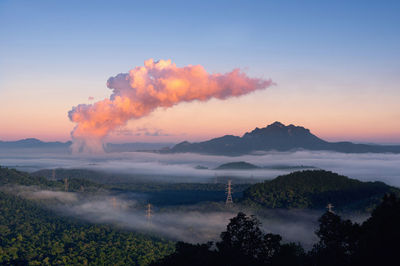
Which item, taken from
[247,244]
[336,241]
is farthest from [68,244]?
[336,241]

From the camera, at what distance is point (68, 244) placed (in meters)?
126

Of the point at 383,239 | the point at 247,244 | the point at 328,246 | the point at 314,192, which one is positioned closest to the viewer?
the point at 383,239

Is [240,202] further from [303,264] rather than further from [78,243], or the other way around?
[303,264]

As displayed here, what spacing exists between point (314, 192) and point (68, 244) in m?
125

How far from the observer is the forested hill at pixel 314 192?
566 feet

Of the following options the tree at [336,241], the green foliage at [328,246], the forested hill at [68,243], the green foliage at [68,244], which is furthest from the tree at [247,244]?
the green foliage at [68,244]

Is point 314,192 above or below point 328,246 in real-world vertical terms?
below

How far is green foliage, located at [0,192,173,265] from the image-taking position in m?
108

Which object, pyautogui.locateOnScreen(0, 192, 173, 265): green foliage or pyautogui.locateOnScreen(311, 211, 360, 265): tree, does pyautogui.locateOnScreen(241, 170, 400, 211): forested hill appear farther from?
pyautogui.locateOnScreen(311, 211, 360, 265): tree

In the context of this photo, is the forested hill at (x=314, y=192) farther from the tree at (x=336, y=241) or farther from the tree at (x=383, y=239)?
the tree at (x=383, y=239)

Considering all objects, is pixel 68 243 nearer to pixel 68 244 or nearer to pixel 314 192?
pixel 68 244

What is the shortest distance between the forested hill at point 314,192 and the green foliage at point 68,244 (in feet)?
229

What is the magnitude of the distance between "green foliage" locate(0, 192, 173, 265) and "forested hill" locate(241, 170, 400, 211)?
2751 inches

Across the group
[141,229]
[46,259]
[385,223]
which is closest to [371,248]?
[385,223]
